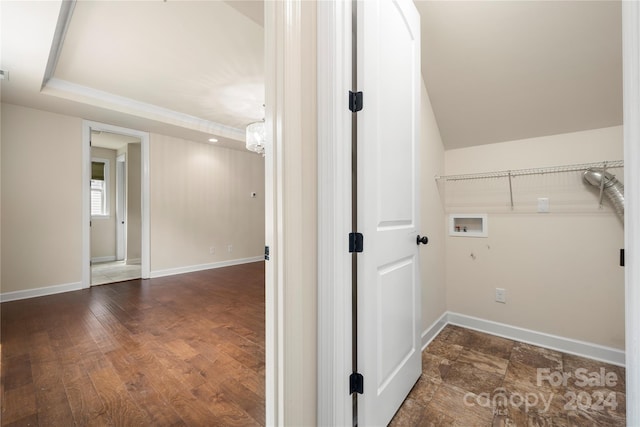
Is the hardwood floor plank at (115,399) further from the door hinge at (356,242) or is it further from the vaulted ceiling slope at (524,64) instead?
the vaulted ceiling slope at (524,64)

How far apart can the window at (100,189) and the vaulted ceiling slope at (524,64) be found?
689cm

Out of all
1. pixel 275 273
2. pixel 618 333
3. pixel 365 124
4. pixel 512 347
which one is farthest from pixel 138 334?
pixel 618 333

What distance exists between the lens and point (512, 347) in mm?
2043

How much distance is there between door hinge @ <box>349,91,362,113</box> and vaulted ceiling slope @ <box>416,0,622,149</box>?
113 centimetres

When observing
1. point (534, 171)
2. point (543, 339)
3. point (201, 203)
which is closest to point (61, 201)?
point (201, 203)

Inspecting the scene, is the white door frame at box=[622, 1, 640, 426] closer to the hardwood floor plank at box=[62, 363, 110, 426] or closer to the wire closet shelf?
the wire closet shelf

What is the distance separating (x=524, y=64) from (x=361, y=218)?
1658 mm

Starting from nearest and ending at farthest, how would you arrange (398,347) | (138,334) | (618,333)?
1. (398,347)
2. (618,333)
3. (138,334)

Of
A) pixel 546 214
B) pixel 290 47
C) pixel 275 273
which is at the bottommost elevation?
pixel 275 273

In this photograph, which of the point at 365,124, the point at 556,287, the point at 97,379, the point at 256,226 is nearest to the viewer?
the point at 365,124

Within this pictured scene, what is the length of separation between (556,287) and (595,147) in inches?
40.5

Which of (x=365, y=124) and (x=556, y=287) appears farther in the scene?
(x=556, y=287)

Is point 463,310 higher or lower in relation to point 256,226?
lower

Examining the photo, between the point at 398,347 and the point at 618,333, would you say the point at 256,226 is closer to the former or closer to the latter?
the point at 398,347
